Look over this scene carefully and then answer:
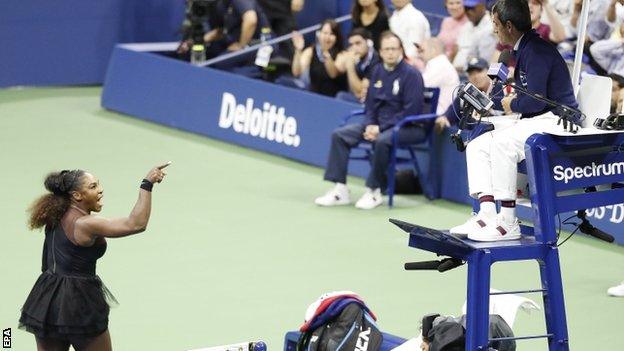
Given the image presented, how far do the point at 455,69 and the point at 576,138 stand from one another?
25.3ft

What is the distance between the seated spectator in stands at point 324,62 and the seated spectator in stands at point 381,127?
2.16 metres

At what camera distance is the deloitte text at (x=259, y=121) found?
624 inches

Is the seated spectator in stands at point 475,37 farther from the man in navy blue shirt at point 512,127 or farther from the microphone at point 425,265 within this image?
the microphone at point 425,265

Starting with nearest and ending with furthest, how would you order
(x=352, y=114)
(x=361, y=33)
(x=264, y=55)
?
1. (x=352, y=114)
2. (x=361, y=33)
3. (x=264, y=55)

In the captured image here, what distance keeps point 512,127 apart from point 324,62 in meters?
8.48

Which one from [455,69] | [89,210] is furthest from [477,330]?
[455,69]

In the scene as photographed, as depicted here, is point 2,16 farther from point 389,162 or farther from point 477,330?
point 477,330

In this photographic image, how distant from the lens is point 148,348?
9.60 metres

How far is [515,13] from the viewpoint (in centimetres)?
800

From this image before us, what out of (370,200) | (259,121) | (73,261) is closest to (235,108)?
(259,121)

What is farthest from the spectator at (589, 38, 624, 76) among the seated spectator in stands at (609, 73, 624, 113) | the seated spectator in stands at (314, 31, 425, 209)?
the seated spectator in stands at (314, 31, 425, 209)

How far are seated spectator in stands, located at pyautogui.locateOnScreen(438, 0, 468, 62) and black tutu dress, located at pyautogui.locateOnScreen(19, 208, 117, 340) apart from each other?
879 cm

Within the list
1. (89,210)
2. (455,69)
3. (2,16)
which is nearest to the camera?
(89,210)

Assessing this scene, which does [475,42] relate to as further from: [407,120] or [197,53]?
[197,53]
